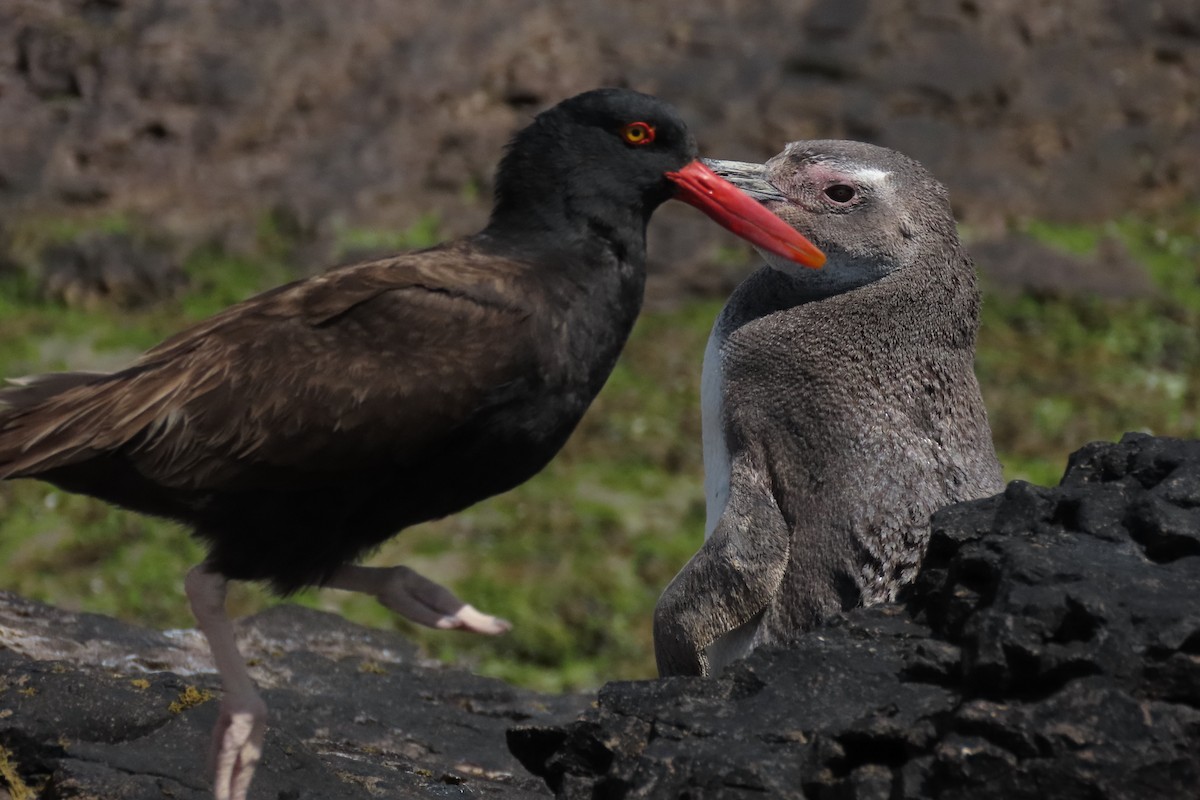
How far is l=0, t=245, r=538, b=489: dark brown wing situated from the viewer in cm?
462

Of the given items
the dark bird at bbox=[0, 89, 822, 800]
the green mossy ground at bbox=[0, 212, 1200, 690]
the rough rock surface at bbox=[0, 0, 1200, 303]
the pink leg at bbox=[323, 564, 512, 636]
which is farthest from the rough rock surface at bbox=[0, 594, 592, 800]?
the rough rock surface at bbox=[0, 0, 1200, 303]

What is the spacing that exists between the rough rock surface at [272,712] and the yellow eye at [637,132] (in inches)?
78.3

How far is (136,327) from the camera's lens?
38.7 feet

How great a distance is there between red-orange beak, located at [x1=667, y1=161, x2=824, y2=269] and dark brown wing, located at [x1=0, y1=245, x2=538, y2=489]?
731mm

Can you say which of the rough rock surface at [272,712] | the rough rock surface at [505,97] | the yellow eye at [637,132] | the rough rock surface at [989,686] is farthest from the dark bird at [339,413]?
the rough rock surface at [505,97]

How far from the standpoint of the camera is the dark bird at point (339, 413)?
15.2 ft

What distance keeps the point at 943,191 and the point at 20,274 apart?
887cm

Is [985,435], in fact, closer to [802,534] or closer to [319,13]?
[802,534]

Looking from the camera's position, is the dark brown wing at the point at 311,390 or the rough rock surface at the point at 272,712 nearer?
the rough rock surface at the point at 272,712

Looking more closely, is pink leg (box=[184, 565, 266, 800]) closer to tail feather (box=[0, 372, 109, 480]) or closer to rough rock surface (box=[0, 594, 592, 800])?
rough rock surface (box=[0, 594, 592, 800])

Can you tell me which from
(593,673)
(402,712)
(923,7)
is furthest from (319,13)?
(402,712)

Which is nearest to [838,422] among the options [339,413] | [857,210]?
[857,210]

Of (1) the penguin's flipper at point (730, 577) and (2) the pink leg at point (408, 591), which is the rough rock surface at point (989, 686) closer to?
(1) the penguin's flipper at point (730, 577)

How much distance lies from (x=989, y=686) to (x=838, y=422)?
1.31m
